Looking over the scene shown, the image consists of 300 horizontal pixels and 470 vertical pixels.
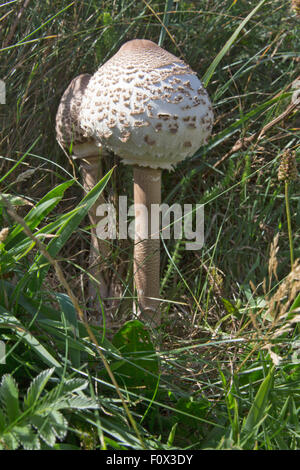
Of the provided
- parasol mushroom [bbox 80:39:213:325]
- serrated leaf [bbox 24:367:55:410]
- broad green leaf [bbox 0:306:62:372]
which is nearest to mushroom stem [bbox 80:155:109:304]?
parasol mushroom [bbox 80:39:213:325]

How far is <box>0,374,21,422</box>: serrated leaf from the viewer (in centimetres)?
Result: 100

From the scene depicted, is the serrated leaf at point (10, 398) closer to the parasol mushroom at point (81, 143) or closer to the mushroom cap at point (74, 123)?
the parasol mushroom at point (81, 143)

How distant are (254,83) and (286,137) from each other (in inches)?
13.9

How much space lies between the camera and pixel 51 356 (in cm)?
114

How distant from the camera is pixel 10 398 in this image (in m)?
1.01

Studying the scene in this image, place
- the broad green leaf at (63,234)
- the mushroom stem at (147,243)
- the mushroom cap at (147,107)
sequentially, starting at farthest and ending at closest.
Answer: the mushroom stem at (147,243) < the mushroom cap at (147,107) < the broad green leaf at (63,234)

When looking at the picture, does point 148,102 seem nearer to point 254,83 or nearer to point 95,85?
point 95,85

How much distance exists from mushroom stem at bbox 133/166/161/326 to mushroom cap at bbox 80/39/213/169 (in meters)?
0.14

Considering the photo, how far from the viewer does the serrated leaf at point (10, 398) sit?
1.00 metres

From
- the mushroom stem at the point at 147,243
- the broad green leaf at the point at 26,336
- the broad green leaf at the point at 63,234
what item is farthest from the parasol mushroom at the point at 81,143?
the broad green leaf at the point at 26,336

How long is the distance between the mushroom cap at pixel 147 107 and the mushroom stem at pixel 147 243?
14cm

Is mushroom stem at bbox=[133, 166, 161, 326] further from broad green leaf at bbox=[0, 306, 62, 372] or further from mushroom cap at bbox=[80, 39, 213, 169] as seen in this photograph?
broad green leaf at bbox=[0, 306, 62, 372]
